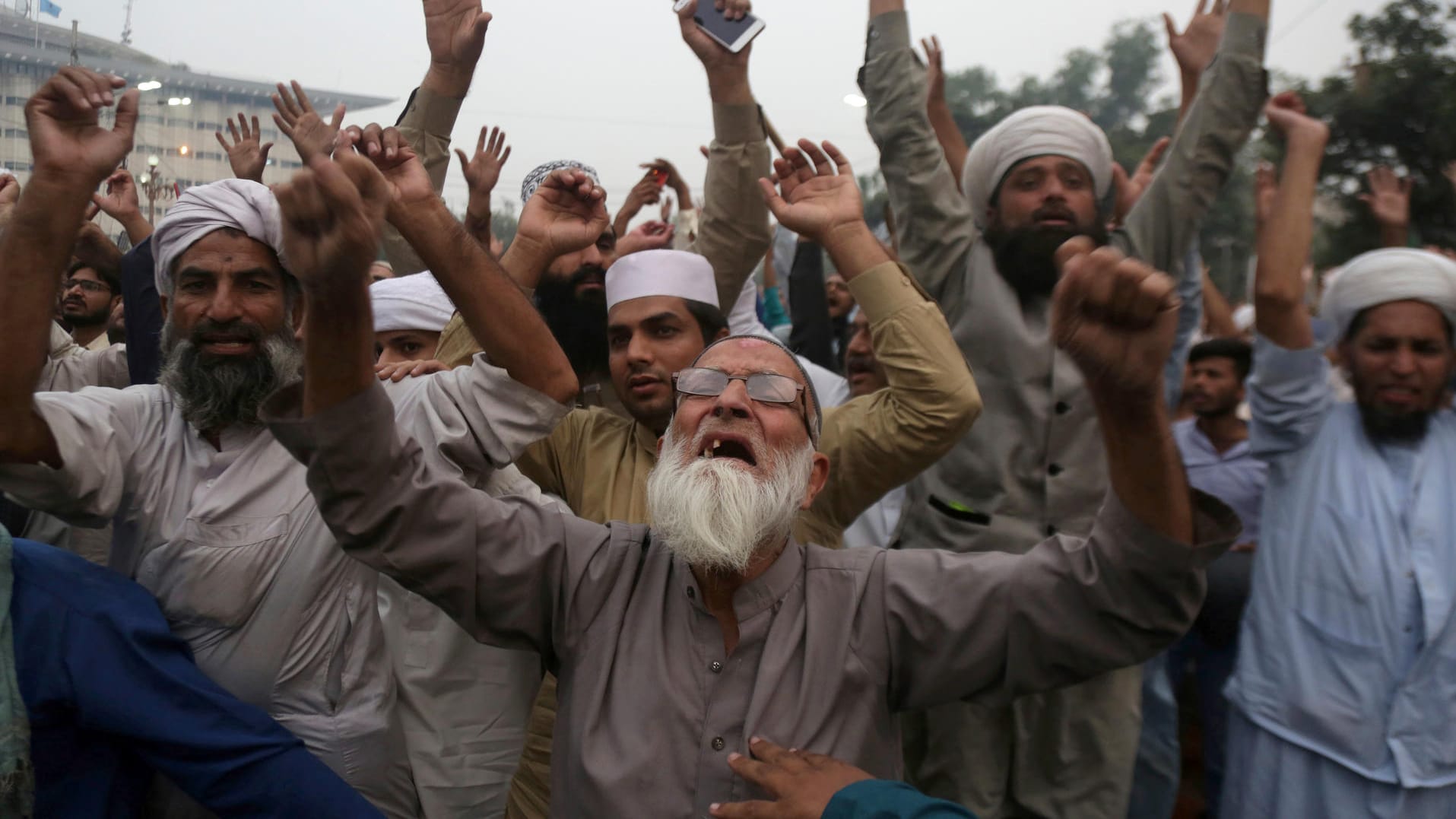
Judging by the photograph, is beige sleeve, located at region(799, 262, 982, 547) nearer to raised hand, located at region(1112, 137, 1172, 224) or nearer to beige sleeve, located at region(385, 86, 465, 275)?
beige sleeve, located at region(385, 86, 465, 275)

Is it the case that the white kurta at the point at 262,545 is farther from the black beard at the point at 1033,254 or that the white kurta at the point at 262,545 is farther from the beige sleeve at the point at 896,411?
the black beard at the point at 1033,254

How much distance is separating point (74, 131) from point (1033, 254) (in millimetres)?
2506

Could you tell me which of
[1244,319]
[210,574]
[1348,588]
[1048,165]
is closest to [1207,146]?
[1048,165]

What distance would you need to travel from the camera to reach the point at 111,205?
4395 mm

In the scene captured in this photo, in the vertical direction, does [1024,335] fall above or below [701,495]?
above

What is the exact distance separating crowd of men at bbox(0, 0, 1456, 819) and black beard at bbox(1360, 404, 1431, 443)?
0.01 meters

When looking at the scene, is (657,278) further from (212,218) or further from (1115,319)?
(1115,319)

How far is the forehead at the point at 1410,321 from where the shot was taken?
3.32 metres

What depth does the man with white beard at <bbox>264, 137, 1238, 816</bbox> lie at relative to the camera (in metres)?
1.83

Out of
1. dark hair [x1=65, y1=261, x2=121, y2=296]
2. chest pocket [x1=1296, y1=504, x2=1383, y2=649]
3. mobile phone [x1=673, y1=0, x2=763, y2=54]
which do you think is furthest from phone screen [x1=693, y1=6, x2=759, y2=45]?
dark hair [x1=65, y1=261, x2=121, y2=296]

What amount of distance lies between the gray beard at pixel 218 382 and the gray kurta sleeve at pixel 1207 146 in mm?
2569

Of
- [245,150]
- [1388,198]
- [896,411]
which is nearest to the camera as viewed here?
[896,411]

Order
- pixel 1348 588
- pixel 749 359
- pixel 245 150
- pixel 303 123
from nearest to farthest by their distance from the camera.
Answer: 1. pixel 749 359
2. pixel 303 123
3. pixel 1348 588
4. pixel 245 150

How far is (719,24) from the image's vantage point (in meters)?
A: 3.65
